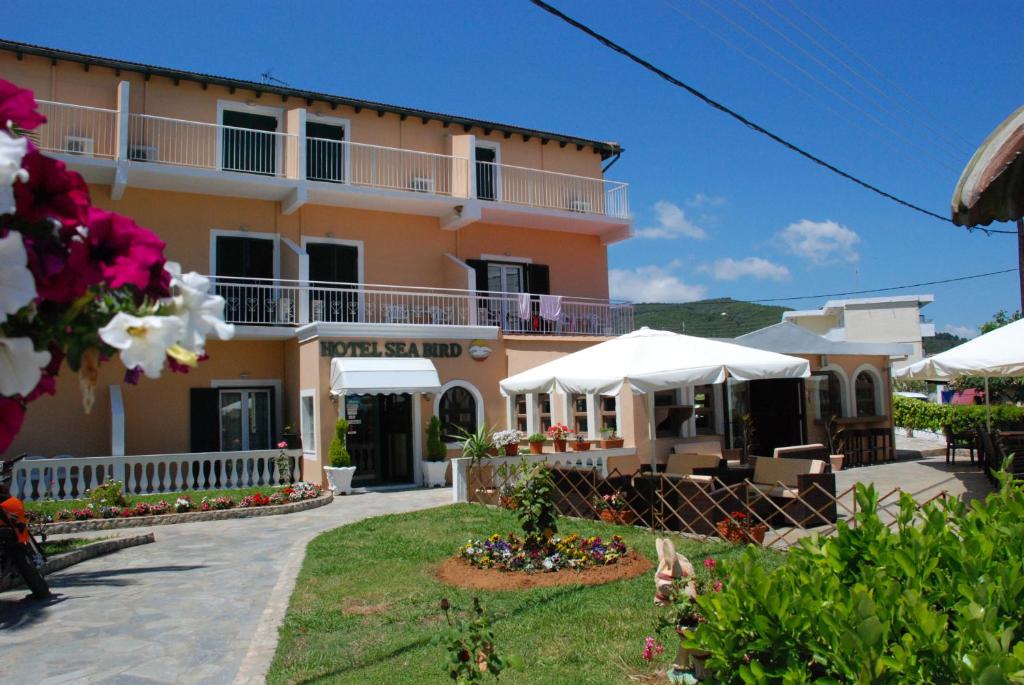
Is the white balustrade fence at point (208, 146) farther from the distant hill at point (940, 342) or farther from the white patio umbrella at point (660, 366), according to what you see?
the distant hill at point (940, 342)

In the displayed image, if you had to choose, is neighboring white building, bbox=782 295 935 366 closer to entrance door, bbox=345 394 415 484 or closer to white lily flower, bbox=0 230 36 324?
entrance door, bbox=345 394 415 484

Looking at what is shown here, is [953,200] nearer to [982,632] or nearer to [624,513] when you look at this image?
[982,632]

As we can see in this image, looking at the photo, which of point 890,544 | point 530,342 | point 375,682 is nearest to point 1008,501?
point 890,544

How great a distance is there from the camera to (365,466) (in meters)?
20.1

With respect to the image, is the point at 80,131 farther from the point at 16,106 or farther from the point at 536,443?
the point at 16,106

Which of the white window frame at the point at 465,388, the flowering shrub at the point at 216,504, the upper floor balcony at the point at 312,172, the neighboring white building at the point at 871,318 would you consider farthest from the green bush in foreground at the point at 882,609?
the neighboring white building at the point at 871,318

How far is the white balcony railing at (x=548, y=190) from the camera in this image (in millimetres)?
23297

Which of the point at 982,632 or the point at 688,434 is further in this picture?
the point at 688,434

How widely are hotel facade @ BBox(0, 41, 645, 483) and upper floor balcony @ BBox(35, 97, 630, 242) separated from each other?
0.06 m

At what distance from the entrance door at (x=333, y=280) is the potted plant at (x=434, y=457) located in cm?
397

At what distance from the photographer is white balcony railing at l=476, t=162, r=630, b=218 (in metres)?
23.3

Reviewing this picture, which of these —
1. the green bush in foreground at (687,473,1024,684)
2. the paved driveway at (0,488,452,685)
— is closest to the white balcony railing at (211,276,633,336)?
the paved driveway at (0,488,452,685)

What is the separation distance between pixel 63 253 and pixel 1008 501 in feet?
15.6

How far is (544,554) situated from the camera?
8.65 metres
